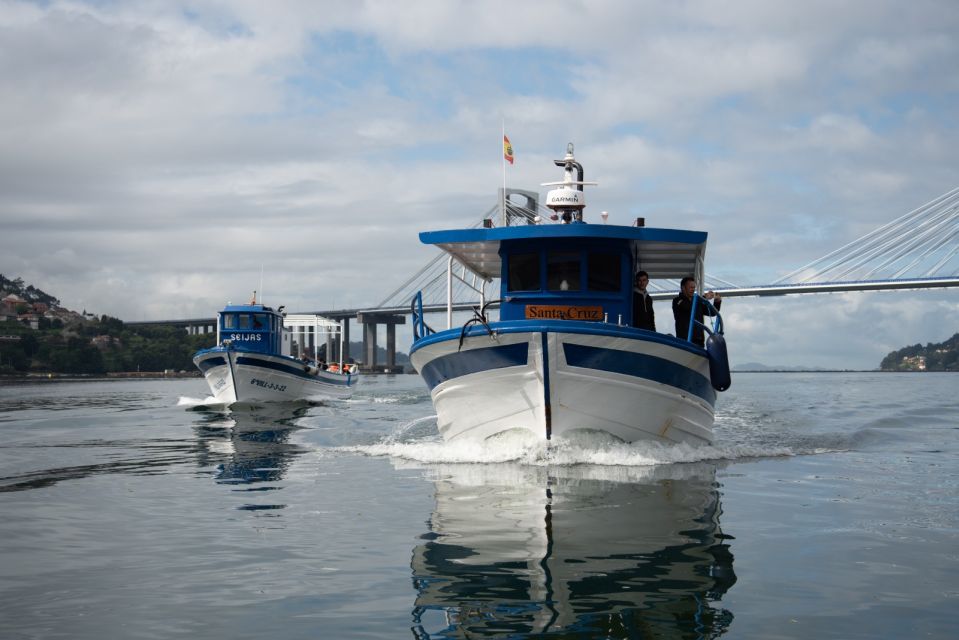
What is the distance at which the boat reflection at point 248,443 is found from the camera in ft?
41.1

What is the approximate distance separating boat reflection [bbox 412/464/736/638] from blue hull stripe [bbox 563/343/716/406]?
71.3 inches

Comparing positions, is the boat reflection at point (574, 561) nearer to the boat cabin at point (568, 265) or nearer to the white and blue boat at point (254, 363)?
the boat cabin at point (568, 265)

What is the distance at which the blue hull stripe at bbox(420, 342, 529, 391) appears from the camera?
39.9 feet

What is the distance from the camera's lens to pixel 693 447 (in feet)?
46.6

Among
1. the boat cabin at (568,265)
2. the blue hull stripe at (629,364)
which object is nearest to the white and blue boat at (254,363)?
the boat cabin at (568,265)

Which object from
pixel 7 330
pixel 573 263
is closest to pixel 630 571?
pixel 573 263

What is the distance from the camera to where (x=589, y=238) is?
14.0 metres

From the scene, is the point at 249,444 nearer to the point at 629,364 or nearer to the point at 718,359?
the point at 629,364

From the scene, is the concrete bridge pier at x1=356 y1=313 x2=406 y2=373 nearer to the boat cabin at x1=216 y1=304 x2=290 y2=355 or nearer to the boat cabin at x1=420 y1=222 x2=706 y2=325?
the boat cabin at x1=216 y1=304 x2=290 y2=355

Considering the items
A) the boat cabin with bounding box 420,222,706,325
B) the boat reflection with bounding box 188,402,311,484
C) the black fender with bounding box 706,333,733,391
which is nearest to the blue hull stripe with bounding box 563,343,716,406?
the black fender with bounding box 706,333,733,391

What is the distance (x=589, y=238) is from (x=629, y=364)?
2.50m

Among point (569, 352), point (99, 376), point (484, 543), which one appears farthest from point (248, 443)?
point (99, 376)

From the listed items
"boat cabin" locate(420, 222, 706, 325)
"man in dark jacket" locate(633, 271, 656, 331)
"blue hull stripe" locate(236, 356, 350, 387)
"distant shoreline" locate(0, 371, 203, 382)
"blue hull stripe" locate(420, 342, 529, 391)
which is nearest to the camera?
"blue hull stripe" locate(420, 342, 529, 391)

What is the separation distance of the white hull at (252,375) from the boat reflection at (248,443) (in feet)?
11.1
